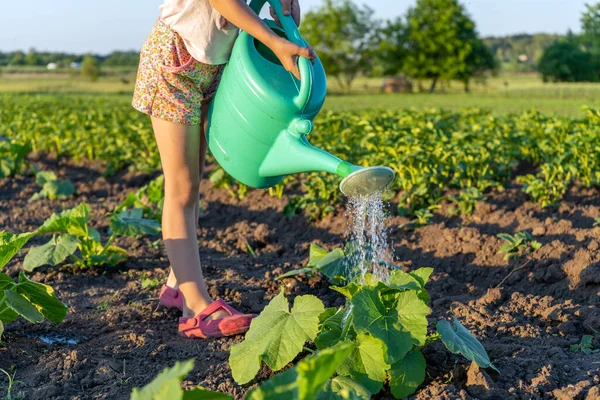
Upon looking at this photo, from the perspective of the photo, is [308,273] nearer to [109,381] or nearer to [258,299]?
[258,299]

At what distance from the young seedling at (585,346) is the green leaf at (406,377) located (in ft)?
2.42

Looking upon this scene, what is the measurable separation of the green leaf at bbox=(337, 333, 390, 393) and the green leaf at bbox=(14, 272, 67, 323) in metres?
1.16

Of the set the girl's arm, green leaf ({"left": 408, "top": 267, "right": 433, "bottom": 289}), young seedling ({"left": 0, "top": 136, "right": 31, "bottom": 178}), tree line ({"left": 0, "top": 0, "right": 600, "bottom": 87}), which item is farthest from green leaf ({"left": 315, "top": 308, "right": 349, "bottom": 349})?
tree line ({"left": 0, "top": 0, "right": 600, "bottom": 87})

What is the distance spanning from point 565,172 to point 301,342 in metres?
3.22

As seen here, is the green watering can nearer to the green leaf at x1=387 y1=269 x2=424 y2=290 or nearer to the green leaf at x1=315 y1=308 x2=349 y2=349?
the green leaf at x1=387 y1=269 x2=424 y2=290

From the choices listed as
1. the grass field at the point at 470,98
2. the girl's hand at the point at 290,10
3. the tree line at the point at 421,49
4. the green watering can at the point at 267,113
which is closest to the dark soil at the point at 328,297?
the green watering can at the point at 267,113

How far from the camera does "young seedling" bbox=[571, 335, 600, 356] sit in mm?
2430

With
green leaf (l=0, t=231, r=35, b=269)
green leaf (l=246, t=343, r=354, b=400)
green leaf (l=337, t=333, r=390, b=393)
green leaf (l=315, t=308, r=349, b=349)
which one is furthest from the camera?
green leaf (l=0, t=231, r=35, b=269)

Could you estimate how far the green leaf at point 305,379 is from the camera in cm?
121

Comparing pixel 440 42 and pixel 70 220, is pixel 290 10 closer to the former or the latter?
pixel 70 220

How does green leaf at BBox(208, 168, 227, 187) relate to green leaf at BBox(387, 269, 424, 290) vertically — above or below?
below

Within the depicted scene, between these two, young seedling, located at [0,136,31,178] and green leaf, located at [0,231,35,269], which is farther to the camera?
young seedling, located at [0,136,31,178]

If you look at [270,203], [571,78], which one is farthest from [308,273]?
[571,78]

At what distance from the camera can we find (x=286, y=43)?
227cm
